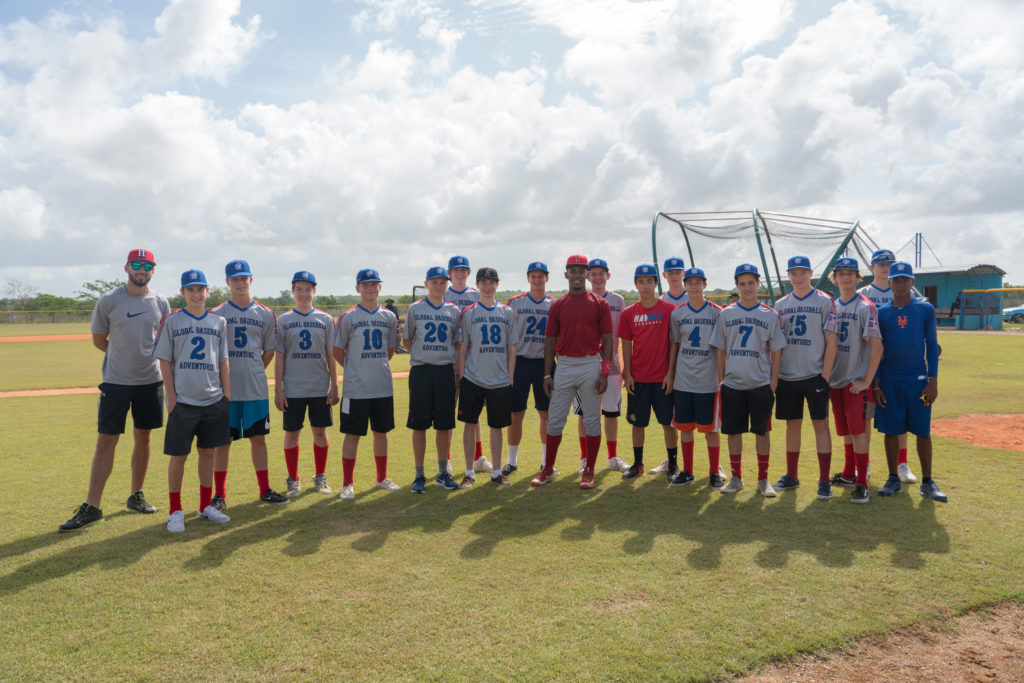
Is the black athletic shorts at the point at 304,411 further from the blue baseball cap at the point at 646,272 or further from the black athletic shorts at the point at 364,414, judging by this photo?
the blue baseball cap at the point at 646,272

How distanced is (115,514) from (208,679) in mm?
3158

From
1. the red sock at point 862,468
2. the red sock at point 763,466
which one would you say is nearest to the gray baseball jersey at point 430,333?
the red sock at point 763,466

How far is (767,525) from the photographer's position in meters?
5.11

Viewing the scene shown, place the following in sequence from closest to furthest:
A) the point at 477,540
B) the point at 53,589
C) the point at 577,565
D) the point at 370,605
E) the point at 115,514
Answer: the point at 370,605 → the point at 53,589 → the point at 577,565 → the point at 477,540 → the point at 115,514

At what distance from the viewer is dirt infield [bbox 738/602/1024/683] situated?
10.1ft

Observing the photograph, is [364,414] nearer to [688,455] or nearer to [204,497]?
[204,497]

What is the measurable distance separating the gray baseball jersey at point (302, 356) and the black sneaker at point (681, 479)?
11.9ft

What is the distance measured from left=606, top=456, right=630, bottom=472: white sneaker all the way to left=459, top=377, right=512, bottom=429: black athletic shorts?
147cm

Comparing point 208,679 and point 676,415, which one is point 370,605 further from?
point 676,415

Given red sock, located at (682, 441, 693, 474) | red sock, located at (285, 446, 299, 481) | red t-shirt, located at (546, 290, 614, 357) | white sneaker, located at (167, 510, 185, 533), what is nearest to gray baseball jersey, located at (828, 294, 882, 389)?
red sock, located at (682, 441, 693, 474)

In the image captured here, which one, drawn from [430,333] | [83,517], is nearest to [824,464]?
[430,333]

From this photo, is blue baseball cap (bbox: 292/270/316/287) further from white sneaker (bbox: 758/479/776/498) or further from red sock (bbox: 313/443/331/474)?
white sneaker (bbox: 758/479/776/498)

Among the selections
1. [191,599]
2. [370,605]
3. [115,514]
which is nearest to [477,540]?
[370,605]

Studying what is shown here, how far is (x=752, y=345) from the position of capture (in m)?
5.94
